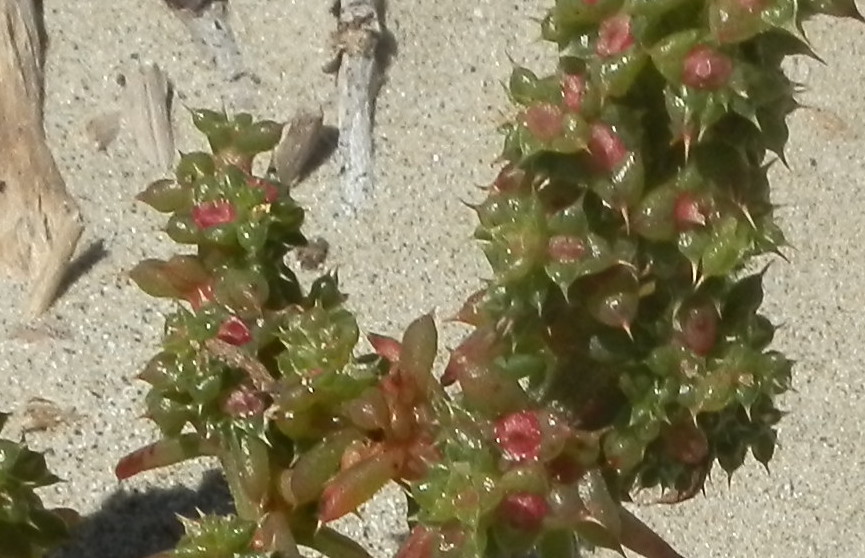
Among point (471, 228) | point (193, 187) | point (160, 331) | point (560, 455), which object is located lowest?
point (471, 228)

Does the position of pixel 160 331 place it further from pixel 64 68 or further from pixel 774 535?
pixel 774 535

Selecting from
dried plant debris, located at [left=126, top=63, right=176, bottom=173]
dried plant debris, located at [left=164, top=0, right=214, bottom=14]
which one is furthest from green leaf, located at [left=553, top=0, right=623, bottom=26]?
dried plant debris, located at [left=164, top=0, right=214, bottom=14]

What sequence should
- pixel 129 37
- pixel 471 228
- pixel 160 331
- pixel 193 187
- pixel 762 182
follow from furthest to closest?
pixel 129 37
pixel 471 228
pixel 160 331
pixel 193 187
pixel 762 182

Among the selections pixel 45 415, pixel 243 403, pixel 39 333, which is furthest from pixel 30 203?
pixel 243 403

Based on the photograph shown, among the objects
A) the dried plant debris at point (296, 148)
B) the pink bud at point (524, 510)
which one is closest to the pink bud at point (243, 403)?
the pink bud at point (524, 510)

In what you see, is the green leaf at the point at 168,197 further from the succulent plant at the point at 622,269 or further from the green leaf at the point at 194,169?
the succulent plant at the point at 622,269

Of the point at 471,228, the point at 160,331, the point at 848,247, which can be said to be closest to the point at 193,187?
the point at 160,331

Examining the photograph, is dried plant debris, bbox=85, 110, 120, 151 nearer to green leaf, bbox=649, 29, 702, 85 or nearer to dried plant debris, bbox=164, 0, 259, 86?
dried plant debris, bbox=164, 0, 259, 86
